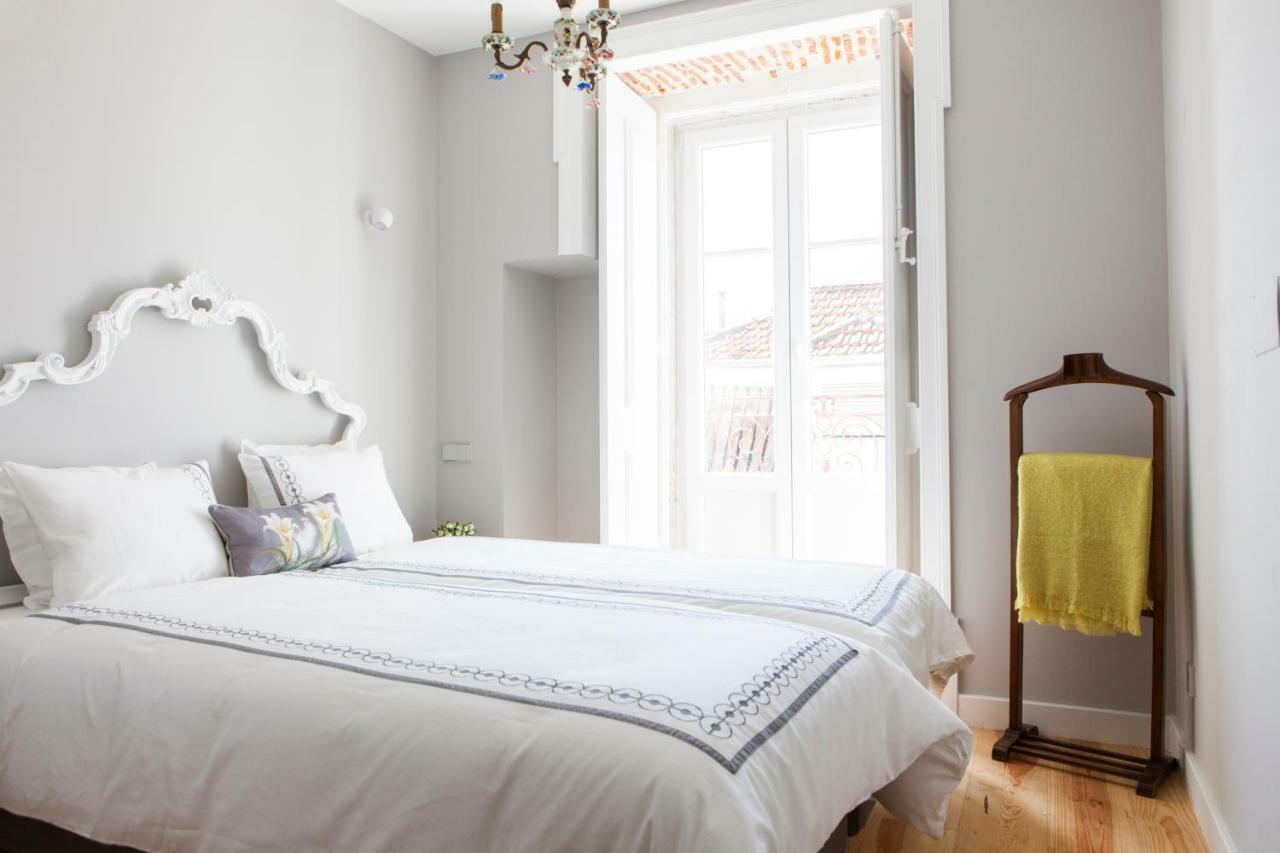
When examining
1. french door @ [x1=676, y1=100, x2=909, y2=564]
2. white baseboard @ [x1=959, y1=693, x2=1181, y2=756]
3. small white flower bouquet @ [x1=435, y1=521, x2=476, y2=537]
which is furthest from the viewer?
french door @ [x1=676, y1=100, x2=909, y2=564]

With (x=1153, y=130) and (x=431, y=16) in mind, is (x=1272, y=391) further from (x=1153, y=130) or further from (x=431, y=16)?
(x=431, y=16)

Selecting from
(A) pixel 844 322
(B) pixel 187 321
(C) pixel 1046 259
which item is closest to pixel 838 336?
(A) pixel 844 322

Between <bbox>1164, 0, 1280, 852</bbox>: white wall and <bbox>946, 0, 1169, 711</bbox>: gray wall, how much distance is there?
0.52 feet

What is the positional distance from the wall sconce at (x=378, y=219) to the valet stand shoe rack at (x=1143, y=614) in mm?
2494

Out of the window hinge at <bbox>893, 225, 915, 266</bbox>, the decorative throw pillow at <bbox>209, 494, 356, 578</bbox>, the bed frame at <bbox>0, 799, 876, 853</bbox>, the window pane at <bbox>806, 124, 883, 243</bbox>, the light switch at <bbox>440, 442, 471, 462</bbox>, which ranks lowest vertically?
the bed frame at <bbox>0, 799, 876, 853</bbox>

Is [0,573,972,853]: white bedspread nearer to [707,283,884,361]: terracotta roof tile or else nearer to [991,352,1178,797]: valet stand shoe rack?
[991,352,1178,797]: valet stand shoe rack

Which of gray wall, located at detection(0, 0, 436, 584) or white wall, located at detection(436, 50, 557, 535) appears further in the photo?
white wall, located at detection(436, 50, 557, 535)

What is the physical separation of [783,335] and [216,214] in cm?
245

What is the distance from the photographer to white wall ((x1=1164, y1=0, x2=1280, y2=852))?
1634 millimetres

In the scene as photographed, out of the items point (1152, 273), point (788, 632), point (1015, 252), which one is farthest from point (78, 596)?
point (1152, 273)

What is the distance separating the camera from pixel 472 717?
141 centimetres

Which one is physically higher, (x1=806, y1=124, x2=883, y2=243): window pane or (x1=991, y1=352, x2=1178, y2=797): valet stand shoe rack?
(x1=806, y1=124, x2=883, y2=243): window pane

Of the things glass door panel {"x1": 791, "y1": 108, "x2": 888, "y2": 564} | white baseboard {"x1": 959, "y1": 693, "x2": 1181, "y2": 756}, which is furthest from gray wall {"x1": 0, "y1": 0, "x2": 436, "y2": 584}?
white baseboard {"x1": 959, "y1": 693, "x2": 1181, "y2": 756}

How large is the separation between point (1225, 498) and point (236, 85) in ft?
10.8
